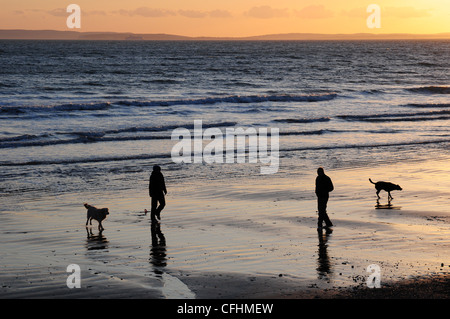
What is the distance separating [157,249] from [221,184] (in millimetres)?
6982

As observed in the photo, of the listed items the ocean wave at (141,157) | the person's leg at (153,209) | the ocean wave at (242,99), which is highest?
the ocean wave at (242,99)

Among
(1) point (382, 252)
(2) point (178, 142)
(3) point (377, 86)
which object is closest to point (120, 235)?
(1) point (382, 252)

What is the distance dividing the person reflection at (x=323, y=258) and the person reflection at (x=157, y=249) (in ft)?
8.60

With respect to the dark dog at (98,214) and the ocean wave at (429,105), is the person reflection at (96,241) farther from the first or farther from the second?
the ocean wave at (429,105)

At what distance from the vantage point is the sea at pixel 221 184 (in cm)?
1089

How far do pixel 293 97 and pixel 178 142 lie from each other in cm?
2298

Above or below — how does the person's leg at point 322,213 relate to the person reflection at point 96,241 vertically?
above

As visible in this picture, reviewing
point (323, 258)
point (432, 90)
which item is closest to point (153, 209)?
point (323, 258)

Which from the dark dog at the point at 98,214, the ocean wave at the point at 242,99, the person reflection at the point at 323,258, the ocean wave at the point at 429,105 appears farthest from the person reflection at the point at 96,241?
the ocean wave at the point at 429,105

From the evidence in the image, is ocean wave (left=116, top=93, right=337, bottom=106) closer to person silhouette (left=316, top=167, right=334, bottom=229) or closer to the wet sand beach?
the wet sand beach

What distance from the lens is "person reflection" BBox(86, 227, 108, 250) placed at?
11516 mm

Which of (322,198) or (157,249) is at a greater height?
(322,198)

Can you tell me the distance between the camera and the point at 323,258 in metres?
10.6

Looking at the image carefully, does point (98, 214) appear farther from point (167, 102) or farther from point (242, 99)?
point (242, 99)
